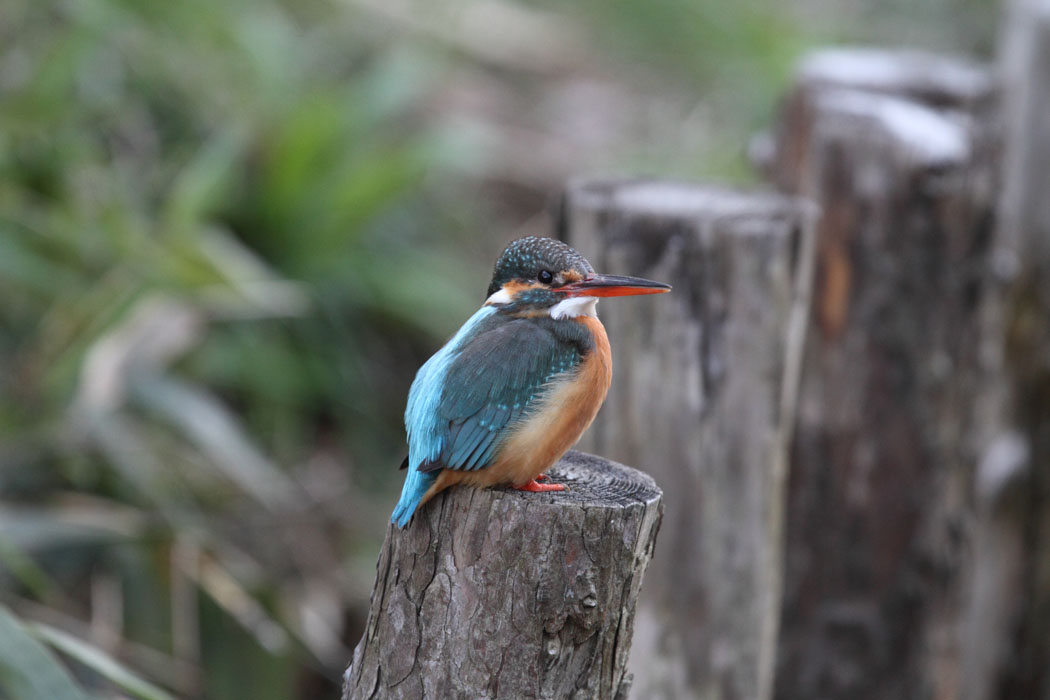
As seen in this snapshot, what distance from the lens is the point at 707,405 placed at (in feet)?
9.95

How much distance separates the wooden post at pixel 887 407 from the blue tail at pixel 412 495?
6.99 ft

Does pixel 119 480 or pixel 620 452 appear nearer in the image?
pixel 620 452

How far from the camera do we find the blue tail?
2111 millimetres

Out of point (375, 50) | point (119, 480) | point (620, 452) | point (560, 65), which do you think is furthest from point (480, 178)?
point (620, 452)

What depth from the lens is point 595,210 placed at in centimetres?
313

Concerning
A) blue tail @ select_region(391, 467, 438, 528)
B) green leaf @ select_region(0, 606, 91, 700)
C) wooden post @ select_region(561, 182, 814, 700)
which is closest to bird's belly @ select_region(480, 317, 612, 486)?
blue tail @ select_region(391, 467, 438, 528)

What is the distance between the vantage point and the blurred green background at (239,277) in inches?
178

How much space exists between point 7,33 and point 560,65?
5210 mm

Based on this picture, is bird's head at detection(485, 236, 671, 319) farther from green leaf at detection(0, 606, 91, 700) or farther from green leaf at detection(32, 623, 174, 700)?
green leaf at detection(0, 606, 91, 700)

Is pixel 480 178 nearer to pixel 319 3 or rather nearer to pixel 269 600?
pixel 319 3

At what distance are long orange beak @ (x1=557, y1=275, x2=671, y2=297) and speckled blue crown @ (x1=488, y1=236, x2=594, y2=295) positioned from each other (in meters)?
0.03

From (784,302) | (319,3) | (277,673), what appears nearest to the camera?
(784,302)

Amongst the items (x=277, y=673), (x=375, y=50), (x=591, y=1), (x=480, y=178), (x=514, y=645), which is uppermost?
(x=591, y=1)

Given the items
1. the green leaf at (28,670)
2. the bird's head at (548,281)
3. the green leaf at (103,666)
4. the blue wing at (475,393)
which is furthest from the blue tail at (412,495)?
the green leaf at (28,670)
